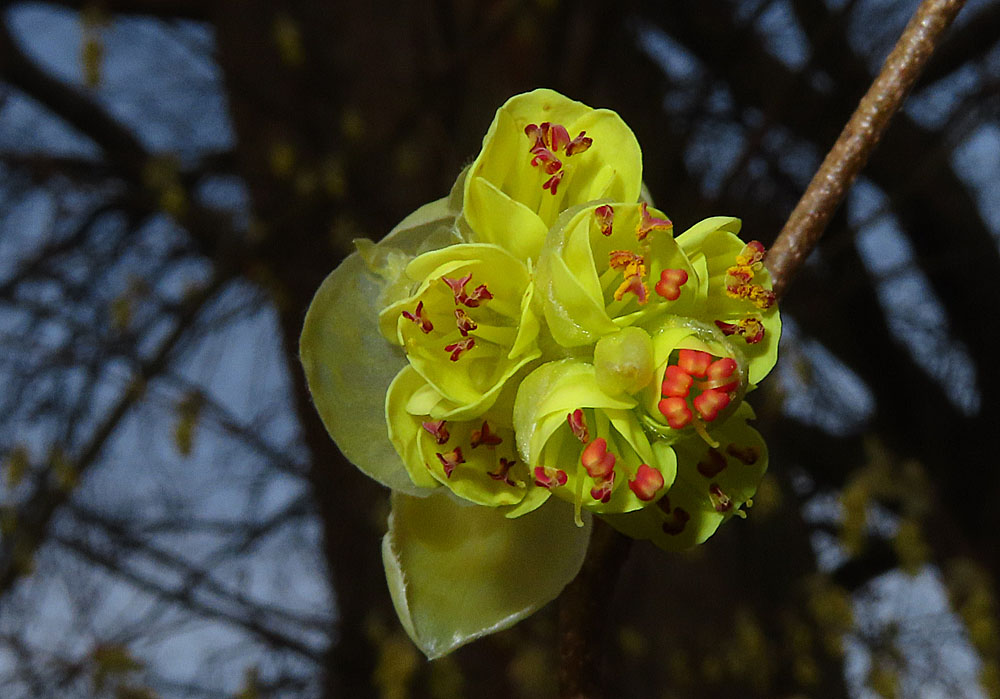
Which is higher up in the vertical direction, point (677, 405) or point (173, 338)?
point (677, 405)

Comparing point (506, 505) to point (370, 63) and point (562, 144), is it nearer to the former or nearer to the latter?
point (562, 144)

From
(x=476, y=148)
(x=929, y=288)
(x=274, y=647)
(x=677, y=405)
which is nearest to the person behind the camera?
(x=677, y=405)

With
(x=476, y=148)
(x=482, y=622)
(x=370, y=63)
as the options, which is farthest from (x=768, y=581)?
(x=482, y=622)

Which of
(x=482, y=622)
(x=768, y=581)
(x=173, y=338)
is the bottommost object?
(x=768, y=581)

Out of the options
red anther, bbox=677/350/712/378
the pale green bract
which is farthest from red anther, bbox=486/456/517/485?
red anther, bbox=677/350/712/378

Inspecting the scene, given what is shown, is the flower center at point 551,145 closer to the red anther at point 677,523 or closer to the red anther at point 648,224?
the red anther at point 648,224

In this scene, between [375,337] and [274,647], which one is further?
[274,647]

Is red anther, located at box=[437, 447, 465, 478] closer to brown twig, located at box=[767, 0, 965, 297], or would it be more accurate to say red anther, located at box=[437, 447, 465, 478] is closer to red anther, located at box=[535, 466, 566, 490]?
red anther, located at box=[535, 466, 566, 490]

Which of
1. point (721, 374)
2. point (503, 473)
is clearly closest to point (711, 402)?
point (721, 374)
